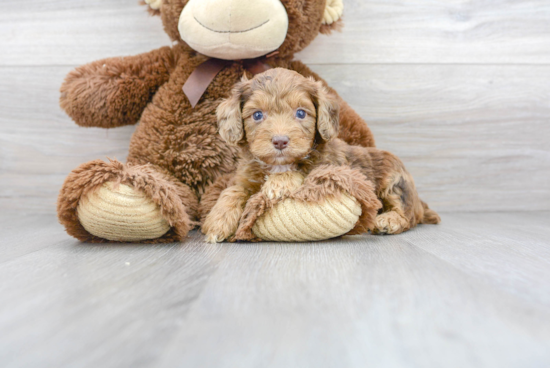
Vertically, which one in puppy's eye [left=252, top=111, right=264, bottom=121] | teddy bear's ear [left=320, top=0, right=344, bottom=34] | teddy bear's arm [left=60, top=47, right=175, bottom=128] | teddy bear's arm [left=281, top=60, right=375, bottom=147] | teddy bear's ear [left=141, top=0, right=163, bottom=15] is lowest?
teddy bear's arm [left=281, top=60, right=375, bottom=147]

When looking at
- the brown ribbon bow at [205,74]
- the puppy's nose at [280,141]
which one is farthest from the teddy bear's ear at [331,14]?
the puppy's nose at [280,141]

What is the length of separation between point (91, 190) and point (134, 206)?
0.45ft

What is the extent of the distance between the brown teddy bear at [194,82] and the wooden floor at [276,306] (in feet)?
1.60

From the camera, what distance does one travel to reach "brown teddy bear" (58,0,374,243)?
65.3 inches

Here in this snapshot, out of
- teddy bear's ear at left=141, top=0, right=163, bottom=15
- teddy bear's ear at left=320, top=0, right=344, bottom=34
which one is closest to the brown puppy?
teddy bear's ear at left=320, top=0, right=344, bottom=34

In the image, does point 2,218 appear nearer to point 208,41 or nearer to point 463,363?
point 208,41

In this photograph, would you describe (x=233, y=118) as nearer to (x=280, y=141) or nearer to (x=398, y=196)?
(x=280, y=141)

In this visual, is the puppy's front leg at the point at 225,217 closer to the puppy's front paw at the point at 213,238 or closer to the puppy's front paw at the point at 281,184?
the puppy's front paw at the point at 213,238

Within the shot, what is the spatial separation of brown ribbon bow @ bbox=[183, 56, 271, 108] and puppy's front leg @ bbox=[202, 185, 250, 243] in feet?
1.66

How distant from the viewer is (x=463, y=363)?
0.63m

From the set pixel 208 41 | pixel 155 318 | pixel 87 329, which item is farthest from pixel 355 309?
pixel 208 41

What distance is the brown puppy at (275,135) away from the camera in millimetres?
1400

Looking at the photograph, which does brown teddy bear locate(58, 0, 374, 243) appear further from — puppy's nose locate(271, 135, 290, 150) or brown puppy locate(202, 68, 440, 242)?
puppy's nose locate(271, 135, 290, 150)

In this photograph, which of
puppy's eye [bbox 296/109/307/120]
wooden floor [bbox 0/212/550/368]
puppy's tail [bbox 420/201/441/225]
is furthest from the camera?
puppy's tail [bbox 420/201/441/225]
